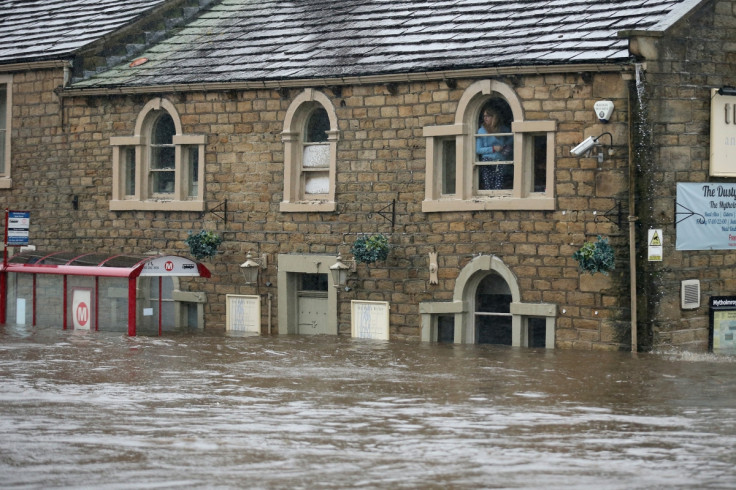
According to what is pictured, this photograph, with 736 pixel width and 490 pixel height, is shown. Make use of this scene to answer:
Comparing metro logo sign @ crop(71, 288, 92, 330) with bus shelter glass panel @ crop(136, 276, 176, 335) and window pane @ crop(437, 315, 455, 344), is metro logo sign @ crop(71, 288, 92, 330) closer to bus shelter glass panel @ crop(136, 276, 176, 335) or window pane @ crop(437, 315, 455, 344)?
bus shelter glass panel @ crop(136, 276, 176, 335)

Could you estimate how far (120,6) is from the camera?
104ft

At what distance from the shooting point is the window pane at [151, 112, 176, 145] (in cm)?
2902

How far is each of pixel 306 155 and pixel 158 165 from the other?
3871mm

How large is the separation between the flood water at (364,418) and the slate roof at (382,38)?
4.72 meters

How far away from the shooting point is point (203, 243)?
89.7ft

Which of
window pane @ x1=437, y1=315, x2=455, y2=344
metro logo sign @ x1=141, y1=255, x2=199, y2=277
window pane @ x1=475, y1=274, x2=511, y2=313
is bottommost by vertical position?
window pane @ x1=437, y1=315, x2=455, y2=344

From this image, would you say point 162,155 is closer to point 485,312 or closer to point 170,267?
point 170,267

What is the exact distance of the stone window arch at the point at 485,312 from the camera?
2372 centimetres

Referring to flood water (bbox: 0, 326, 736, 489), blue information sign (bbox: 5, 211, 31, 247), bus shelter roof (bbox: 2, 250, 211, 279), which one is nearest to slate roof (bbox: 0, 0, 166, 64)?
blue information sign (bbox: 5, 211, 31, 247)

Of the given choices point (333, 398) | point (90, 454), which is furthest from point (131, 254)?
point (90, 454)

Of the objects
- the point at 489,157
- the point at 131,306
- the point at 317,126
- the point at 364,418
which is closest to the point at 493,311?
the point at 489,157

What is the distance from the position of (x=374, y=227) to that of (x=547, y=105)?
158 inches

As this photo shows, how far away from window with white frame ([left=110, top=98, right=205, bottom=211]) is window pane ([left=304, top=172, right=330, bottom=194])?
229 cm

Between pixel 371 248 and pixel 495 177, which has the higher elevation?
pixel 495 177
